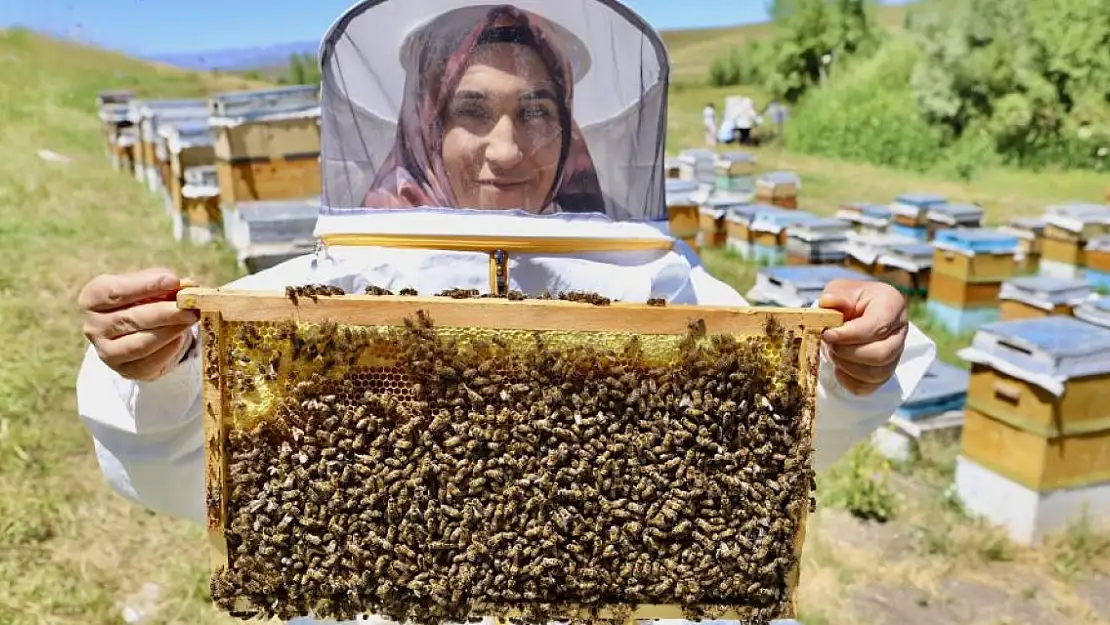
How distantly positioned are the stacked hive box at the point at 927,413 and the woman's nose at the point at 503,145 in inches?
154

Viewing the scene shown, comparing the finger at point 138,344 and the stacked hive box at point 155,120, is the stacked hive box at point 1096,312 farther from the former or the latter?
the stacked hive box at point 155,120

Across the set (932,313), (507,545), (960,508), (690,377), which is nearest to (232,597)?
(507,545)

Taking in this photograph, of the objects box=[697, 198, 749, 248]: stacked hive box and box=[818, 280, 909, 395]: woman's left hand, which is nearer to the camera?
box=[818, 280, 909, 395]: woman's left hand

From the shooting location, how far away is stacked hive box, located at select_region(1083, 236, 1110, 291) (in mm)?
7578

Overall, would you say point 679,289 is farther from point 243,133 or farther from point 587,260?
point 243,133

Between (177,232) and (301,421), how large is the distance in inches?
333

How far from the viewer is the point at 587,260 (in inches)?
68.7

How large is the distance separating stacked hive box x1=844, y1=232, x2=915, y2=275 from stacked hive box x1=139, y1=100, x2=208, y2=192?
7.56 m

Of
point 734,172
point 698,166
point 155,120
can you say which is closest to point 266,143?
point 155,120

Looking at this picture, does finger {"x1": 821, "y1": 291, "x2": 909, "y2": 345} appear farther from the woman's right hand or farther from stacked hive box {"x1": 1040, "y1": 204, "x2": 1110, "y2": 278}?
stacked hive box {"x1": 1040, "y1": 204, "x2": 1110, "y2": 278}

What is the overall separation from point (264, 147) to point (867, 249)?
5.68m

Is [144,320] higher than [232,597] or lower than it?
higher

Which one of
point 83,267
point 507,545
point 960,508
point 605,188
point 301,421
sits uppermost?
point 605,188

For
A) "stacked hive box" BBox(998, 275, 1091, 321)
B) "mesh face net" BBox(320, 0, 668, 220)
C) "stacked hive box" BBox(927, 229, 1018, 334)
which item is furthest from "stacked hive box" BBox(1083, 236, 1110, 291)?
"mesh face net" BBox(320, 0, 668, 220)
